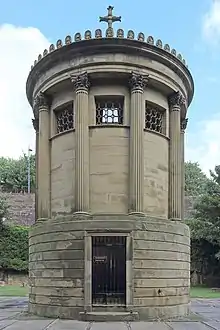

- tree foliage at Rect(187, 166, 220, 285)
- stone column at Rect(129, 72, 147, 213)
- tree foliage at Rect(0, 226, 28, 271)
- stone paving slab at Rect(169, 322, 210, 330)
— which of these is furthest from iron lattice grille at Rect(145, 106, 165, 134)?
tree foliage at Rect(0, 226, 28, 271)

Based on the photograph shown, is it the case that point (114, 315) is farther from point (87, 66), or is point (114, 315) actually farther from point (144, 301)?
point (87, 66)

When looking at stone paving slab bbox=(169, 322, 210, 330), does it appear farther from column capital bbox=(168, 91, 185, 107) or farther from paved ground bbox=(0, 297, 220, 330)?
column capital bbox=(168, 91, 185, 107)

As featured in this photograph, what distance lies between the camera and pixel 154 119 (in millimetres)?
20328

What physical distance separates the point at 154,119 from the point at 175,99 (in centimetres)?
114

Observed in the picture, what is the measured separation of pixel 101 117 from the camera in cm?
1953

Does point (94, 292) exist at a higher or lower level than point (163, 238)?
lower

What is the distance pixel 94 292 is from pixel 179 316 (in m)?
3.06

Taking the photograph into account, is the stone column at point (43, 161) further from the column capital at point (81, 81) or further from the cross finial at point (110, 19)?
the cross finial at point (110, 19)

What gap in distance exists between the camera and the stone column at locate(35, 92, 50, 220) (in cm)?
2030

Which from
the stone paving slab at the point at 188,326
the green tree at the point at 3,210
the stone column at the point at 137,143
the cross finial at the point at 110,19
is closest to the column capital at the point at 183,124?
the stone column at the point at 137,143

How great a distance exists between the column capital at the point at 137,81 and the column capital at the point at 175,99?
1.87 metres

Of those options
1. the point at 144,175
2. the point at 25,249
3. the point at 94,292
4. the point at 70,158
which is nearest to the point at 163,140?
the point at 144,175

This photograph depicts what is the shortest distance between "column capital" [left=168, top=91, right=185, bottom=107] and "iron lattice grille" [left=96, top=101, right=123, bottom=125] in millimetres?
2220

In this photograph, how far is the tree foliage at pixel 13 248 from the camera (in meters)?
44.9
